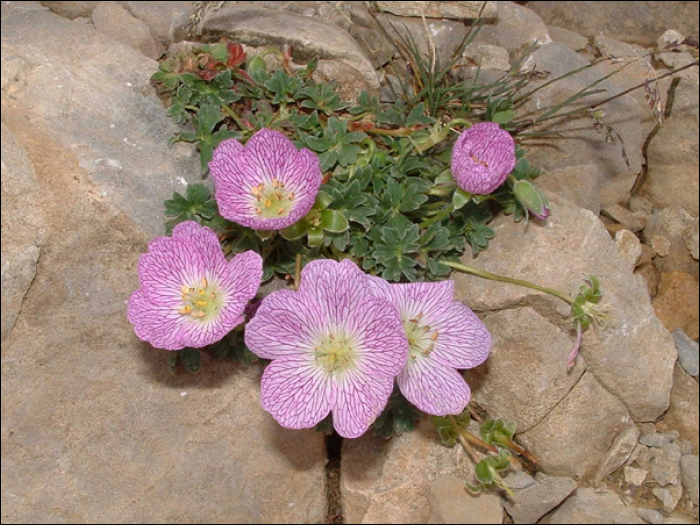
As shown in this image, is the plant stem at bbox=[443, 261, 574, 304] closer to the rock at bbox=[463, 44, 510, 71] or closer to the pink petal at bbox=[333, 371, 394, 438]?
the pink petal at bbox=[333, 371, 394, 438]

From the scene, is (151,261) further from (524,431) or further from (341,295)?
(524,431)

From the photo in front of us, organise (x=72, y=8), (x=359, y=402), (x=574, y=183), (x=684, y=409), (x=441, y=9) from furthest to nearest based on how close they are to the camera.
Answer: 1. (x=441, y=9)
2. (x=72, y=8)
3. (x=574, y=183)
4. (x=684, y=409)
5. (x=359, y=402)

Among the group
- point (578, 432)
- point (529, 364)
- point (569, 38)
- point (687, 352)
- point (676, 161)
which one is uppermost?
point (569, 38)

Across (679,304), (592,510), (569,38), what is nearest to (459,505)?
(592,510)

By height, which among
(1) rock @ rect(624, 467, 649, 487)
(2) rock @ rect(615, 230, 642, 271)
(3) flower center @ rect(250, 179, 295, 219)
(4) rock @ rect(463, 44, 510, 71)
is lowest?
(1) rock @ rect(624, 467, 649, 487)

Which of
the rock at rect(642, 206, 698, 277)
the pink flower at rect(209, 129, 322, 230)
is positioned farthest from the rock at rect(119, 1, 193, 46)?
the rock at rect(642, 206, 698, 277)

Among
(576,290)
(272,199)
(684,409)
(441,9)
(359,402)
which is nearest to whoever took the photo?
(359,402)

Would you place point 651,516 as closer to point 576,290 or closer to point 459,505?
point 459,505
